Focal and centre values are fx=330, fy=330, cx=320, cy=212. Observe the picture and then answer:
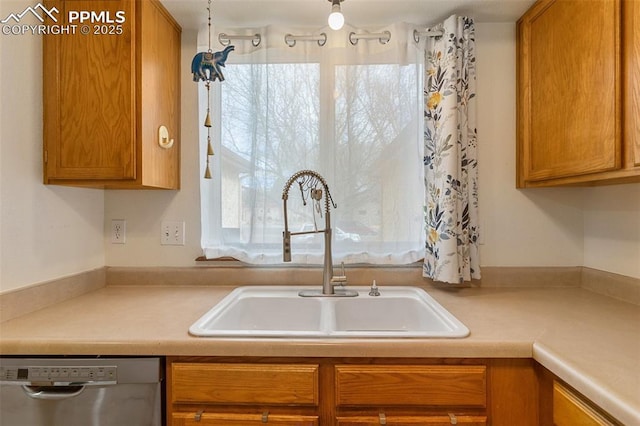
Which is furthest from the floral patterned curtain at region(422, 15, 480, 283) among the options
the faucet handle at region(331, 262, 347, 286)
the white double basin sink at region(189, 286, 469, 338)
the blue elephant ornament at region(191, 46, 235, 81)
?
the blue elephant ornament at region(191, 46, 235, 81)

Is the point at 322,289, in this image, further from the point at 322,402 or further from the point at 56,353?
the point at 56,353

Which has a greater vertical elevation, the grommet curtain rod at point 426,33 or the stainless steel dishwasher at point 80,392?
the grommet curtain rod at point 426,33

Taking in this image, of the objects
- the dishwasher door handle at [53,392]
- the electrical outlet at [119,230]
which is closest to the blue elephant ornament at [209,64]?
the electrical outlet at [119,230]

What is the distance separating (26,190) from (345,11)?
4.80 ft

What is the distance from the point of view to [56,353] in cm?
95

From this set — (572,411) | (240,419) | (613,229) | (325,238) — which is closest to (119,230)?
(325,238)

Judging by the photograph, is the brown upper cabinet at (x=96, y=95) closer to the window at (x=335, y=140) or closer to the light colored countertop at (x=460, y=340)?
the window at (x=335, y=140)

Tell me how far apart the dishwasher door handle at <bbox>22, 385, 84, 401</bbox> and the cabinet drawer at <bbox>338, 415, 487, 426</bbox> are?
80cm

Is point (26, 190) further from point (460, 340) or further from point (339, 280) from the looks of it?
point (460, 340)

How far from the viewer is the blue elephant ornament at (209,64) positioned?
1.32m

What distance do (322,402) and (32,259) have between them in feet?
3.88

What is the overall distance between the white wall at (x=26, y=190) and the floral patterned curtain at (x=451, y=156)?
61.5 inches

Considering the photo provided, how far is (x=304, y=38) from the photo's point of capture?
154 centimetres

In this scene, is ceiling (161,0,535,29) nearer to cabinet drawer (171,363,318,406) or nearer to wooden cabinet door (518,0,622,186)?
wooden cabinet door (518,0,622,186)
